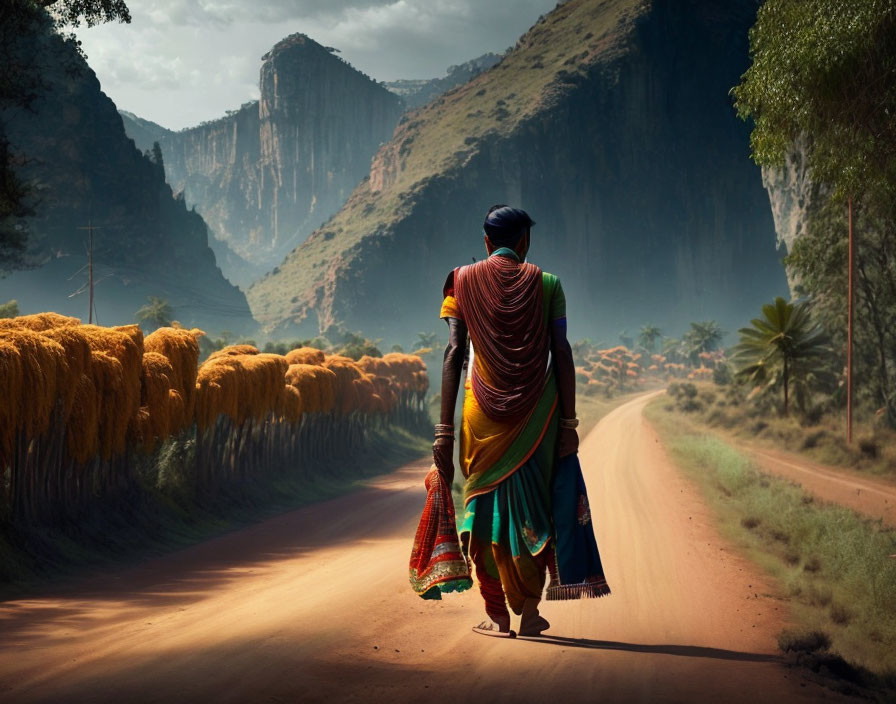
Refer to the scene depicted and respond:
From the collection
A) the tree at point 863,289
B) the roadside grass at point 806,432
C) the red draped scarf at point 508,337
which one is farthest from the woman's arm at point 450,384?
the tree at point 863,289

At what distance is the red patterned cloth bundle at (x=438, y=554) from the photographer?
5859 millimetres

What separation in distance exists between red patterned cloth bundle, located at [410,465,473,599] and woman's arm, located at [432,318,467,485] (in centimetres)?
15

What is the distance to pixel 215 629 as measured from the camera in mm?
6137

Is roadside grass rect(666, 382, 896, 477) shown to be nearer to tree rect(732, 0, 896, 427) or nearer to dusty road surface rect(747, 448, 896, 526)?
dusty road surface rect(747, 448, 896, 526)

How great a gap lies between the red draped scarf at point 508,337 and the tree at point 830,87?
328 inches

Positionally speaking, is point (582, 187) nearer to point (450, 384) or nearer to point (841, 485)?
point (841, 485)

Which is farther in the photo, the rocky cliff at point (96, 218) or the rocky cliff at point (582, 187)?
the rocky cliff at point (582, 187)

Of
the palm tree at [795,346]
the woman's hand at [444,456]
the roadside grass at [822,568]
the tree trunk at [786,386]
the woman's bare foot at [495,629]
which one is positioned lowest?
the roadside grass at [822,568]

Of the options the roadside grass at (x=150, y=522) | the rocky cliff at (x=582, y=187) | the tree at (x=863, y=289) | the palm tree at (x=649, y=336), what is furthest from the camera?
the rocky cliff at (x=582, y=187)

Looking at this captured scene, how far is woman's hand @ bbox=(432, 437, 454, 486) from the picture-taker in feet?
20.4

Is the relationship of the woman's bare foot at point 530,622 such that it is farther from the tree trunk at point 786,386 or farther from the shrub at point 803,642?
the tree trunk at point 786,386

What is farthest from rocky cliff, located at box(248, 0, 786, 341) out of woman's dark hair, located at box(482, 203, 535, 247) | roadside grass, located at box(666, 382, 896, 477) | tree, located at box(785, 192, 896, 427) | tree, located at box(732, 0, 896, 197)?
woman's dark hair, located at box(482, 203, 535, 247)

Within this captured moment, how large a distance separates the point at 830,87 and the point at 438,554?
9.88 metres

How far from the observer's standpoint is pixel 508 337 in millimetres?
6102
